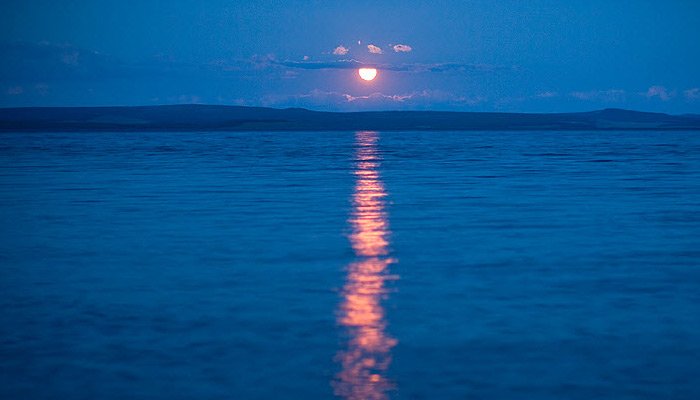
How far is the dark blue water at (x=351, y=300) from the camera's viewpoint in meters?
5.74

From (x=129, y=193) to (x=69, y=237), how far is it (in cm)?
776

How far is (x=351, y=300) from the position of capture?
26.6ft

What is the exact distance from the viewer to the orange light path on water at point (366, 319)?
18.5ft

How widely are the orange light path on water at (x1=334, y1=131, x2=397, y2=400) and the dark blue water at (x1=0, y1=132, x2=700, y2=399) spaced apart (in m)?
0.02

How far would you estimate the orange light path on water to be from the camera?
18.5 feet

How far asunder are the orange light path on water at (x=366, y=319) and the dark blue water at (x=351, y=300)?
0.07 feet

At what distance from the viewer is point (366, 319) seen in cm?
736

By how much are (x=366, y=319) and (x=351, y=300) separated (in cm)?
77

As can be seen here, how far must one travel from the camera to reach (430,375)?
19.1ft

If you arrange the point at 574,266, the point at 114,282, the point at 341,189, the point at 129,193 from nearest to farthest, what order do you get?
the point at 114,282 < the point at 574,266 < the point at 129,193 < the point at 341,189

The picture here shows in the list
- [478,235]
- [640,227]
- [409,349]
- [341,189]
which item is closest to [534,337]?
[409,349]

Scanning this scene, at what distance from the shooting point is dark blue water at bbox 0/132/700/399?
5.74m

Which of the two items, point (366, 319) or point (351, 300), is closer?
point (366, 319)

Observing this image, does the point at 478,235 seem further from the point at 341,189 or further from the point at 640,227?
the point at 341,189
